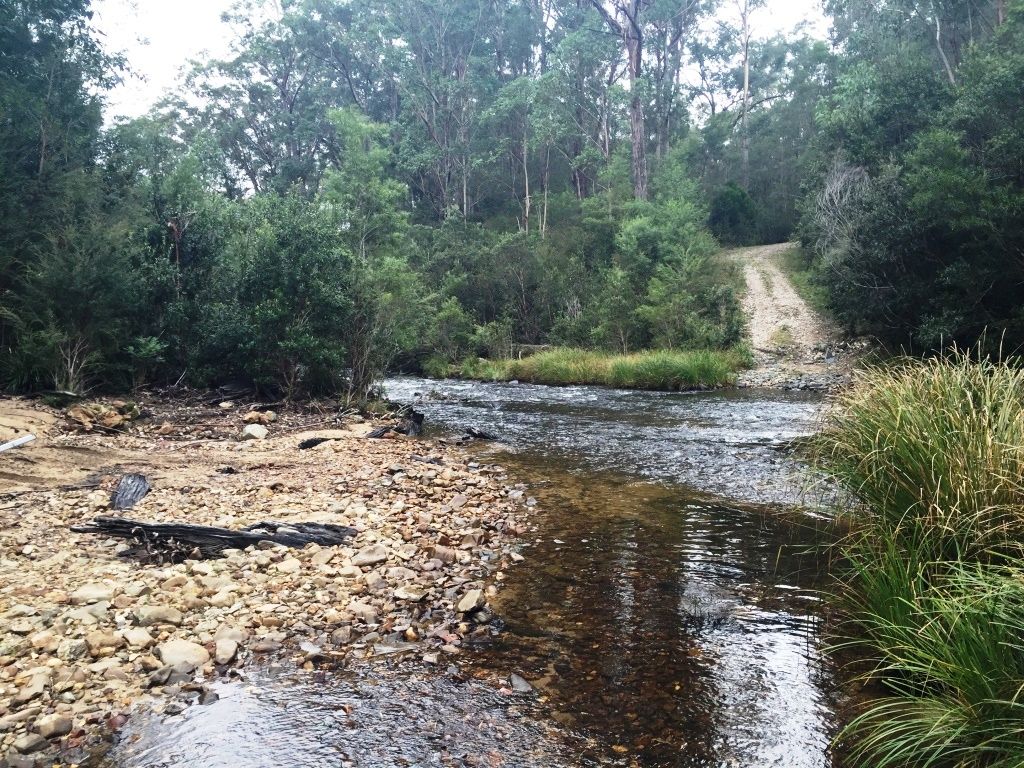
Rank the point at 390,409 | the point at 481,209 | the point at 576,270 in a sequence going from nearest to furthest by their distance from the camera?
the point at 390,409 < the point at 576,270 < the point at 481,209

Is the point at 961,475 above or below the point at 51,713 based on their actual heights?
above

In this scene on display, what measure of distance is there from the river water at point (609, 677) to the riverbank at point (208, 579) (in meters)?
0.31

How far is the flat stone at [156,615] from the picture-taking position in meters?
4.04

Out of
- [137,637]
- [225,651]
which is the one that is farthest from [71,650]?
[225,651]

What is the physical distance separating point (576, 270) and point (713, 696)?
29.1m

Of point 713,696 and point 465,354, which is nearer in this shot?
point 713,696

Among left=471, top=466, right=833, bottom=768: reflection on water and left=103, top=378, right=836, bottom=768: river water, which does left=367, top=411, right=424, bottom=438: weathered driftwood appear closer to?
left=103, top=378, right=836, bottom=768: river water

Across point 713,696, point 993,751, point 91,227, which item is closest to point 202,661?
point 713,696

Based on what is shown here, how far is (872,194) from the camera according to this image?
1848 centimetres

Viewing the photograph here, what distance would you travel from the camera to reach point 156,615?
161 inches

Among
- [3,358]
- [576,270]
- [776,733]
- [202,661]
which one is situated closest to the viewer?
[776,733]

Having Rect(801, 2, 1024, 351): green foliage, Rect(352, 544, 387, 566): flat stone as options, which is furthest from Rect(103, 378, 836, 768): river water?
Rect(801, 2, 1024, 351): green foliage

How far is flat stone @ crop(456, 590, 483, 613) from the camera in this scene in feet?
14.9

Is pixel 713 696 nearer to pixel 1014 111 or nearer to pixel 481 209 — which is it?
pixel 1014 111
